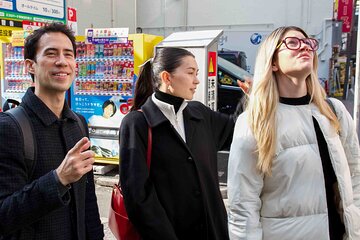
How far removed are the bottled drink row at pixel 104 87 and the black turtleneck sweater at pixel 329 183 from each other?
4453 mm

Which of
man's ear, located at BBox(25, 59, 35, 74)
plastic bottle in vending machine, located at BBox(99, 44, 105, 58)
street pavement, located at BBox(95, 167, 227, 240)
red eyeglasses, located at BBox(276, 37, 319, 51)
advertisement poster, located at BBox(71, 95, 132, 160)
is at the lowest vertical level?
street pavement, located at BBox(95, 167, 227, 240)

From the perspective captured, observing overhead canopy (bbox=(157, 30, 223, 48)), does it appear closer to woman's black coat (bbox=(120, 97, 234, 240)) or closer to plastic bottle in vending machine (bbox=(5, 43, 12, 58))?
plastic bottle in vending machine (bbox=(5, 43, 12, 58))

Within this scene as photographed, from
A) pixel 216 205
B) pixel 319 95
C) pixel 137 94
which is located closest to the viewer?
pixel 319 95

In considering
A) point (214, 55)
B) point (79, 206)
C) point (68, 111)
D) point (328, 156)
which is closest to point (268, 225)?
point (328, 156)

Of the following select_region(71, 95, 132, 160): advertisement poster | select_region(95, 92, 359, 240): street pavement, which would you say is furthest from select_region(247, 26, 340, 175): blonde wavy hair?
select_region(71, 95, 132, 160): advertisement poster

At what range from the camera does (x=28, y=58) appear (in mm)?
1747

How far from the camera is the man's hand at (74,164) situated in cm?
139

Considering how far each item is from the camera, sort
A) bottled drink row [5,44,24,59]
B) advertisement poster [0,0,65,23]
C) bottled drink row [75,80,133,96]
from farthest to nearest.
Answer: bottled drink row [5,44,24,59]
advertisement poster [0,0,65,23]
bottled drink row [75,80,133,96]

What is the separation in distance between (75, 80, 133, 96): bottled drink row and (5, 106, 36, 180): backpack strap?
14.4 ft

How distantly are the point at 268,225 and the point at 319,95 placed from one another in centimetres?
66

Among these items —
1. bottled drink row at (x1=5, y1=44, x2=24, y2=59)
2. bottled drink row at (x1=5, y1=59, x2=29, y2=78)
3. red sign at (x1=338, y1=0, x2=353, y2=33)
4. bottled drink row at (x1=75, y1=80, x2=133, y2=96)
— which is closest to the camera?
bottled drink row at (x1=75, y1=80, x2=133, y2=96)

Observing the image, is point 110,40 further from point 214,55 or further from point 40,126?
point 40,126

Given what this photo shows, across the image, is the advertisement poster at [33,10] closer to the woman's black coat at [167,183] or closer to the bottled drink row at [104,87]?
the bottled drink row at [104,87]

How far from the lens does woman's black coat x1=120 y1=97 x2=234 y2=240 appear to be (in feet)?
6.43
